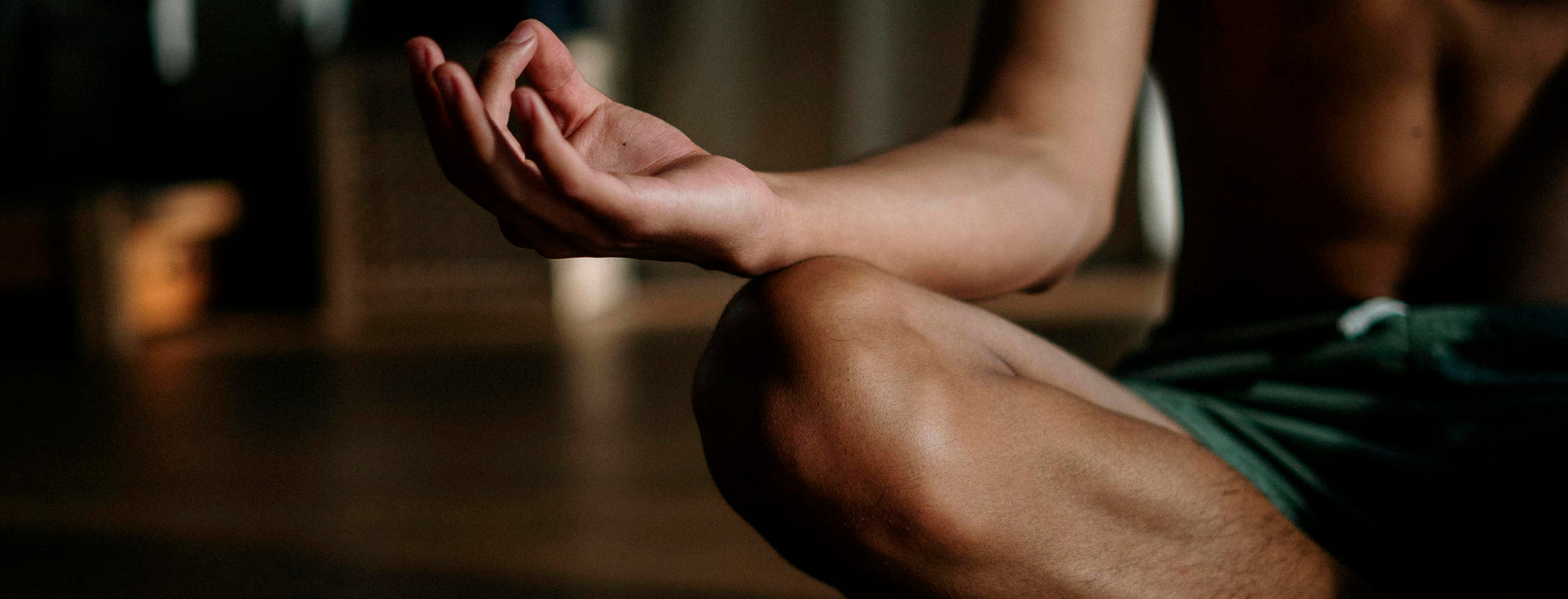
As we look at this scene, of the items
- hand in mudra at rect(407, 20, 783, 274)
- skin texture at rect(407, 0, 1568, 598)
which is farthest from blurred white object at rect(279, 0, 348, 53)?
hand in mudra at rect(407, 20, 783, 274)

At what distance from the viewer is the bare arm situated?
0.42 meters

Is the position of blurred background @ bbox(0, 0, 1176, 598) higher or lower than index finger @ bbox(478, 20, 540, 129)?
lower

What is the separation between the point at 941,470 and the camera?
0.47 meters

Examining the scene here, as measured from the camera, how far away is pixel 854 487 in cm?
47

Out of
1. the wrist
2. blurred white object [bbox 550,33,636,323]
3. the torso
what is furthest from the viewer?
blurred white object [bbox 550,33,636,323]

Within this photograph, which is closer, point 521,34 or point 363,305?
point 521,34

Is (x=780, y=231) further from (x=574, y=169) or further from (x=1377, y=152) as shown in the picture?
(x=1377, y=152)

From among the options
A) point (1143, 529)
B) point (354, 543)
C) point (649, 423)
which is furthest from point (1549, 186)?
point (649, 423)

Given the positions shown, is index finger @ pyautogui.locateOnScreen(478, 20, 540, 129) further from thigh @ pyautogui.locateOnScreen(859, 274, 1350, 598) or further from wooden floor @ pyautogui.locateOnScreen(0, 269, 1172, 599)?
wooden floor @ pyautogui.locateOnScreen(0, 269, 1172, 599)

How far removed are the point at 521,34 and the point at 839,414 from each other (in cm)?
20

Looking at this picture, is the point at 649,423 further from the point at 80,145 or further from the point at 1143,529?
the point at 80,145

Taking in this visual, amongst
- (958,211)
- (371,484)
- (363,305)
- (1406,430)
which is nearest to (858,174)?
(958,211)

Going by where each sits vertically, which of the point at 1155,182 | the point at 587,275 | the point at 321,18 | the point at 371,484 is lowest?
the point at 1155,182

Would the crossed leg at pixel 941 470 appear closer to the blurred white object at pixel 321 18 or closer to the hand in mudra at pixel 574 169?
the hand in mudra at pixel 574 169
